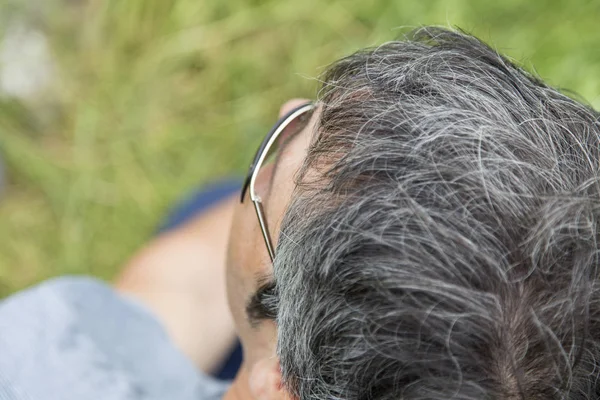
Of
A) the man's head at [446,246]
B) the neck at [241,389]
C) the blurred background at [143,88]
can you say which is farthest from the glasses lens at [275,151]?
the blurred background at [143,88]

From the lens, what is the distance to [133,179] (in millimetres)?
1877

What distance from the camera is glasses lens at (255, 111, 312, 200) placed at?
759mm

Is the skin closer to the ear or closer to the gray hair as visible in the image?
the ear

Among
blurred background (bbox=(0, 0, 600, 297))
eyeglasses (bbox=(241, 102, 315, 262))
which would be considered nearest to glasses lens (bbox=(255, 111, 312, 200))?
eyeglasses (bbox=(241, 102, 315, 262))

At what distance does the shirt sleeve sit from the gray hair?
51 cm

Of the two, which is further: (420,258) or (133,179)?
(133,179)

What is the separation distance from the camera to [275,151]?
815 mm

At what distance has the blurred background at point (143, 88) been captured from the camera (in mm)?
1852

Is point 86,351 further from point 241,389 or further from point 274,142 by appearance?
point 274,142

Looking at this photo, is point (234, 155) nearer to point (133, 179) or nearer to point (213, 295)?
point (133, 179)

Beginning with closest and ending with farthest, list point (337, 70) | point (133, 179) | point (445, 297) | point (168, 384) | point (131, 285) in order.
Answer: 1. point (445, 297)
2. point (337, 70)
3. point (168, 384)
4. point (131, 285)
5. point (133, 179)

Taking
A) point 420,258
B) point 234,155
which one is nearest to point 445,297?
point 420,258

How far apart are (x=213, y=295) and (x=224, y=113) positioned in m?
0.77

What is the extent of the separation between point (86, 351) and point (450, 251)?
2.35ft
